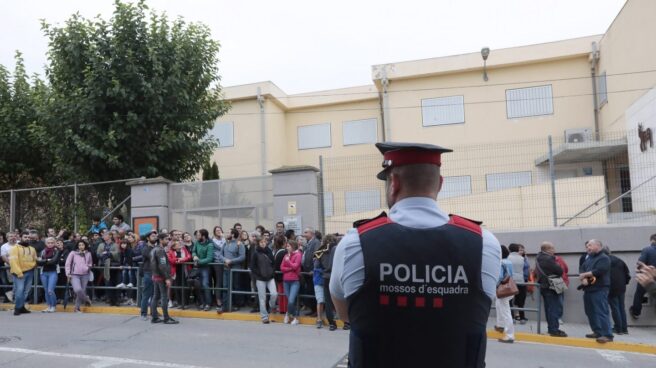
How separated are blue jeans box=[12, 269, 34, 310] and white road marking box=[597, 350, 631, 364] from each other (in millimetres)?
12048

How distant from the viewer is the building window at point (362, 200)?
522 inches

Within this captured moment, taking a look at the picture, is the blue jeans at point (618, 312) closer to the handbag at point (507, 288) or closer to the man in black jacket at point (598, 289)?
the man in black jacket at point (598, 289)

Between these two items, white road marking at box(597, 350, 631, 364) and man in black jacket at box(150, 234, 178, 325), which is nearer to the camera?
white road marking at box(597, 350, 631, 364)

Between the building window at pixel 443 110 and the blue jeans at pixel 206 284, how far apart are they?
15420 millimetres

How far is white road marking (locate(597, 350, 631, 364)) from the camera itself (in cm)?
845

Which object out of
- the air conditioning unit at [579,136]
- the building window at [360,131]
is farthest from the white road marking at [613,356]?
the building window at [360,131]

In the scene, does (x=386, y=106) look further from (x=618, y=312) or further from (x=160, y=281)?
(x=160, y=281)

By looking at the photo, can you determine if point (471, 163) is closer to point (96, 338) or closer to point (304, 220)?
point (304, 220)

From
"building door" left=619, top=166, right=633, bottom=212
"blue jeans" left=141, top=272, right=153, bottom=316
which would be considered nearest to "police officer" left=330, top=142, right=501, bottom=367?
"blue jeans" left=141, top=272, right=153, bottom=316

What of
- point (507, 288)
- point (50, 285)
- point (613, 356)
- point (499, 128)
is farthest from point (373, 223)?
point (499, 128)

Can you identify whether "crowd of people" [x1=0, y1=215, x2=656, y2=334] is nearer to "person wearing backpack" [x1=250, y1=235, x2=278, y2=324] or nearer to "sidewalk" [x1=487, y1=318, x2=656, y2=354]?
"person wearing backpack" [x1=250, y1=235, x2=278, y2=324]

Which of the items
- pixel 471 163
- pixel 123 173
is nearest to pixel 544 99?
pixel 471 163

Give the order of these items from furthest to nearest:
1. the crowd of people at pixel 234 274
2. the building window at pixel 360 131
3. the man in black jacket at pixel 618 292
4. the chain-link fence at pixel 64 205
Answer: the building window at pixel 360 131, the chain-link fence at pixel 64 205, the man in black jacket at pixel 618 292, the crowd of people at pixel 234 274

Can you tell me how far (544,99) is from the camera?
77.2ft
